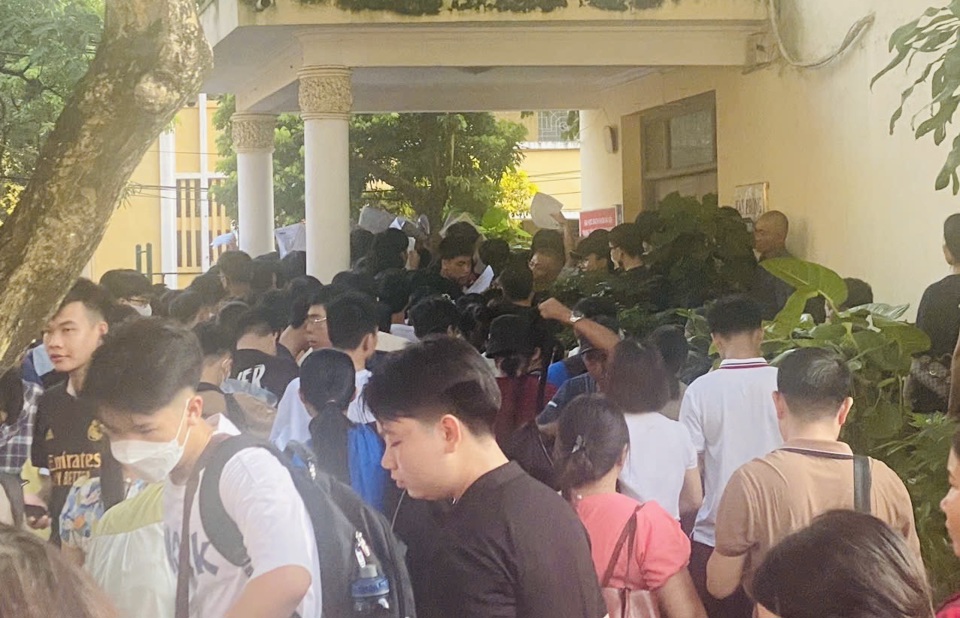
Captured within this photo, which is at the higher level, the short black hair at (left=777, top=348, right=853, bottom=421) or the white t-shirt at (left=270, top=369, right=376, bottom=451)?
the short black hair at (left=777, top=348, right=853, bottom=421)

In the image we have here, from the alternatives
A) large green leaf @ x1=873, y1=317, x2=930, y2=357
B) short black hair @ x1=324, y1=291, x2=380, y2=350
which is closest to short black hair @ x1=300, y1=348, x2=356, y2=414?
short black hair @ x1=324, y1=291, x2=380, y2=350

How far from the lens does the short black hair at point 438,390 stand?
3.05m

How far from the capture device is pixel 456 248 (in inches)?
380

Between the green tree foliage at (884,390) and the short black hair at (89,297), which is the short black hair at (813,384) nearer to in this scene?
the green tree foliage at (884,390)

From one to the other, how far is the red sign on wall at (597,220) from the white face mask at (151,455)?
11190 millimetres

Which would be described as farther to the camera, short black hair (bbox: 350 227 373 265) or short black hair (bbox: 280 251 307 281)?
short black hair (bbox: 350 227 373 265)

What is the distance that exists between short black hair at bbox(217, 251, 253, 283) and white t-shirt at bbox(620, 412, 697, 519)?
4803 mm

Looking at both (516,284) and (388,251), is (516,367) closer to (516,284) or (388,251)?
(516,284)

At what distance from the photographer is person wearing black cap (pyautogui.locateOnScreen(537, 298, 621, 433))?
5.64 m

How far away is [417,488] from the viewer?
3.04m

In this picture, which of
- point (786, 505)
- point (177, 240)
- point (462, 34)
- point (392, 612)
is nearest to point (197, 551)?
point (392, 612)

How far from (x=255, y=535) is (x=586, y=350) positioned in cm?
357

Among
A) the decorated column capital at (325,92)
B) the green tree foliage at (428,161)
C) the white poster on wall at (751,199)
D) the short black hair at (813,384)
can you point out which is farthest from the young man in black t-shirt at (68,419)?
the green tree foliage at (428,161)

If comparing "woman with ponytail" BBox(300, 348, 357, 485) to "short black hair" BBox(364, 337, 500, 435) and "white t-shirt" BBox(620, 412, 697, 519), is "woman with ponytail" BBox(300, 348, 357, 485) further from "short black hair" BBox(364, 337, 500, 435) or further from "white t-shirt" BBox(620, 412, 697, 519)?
"short black hair" BBox(364, 337, 500, 435)
